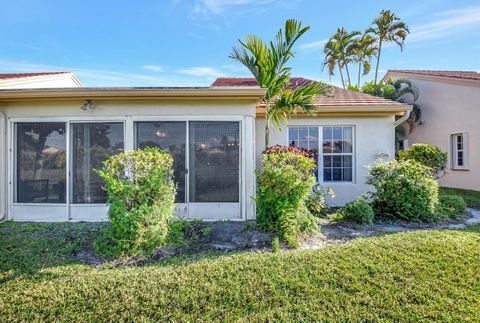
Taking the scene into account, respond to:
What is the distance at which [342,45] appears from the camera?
20594mm

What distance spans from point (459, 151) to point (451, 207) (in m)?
6.56

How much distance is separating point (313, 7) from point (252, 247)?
8.65 meters

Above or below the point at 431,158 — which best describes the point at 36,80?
above

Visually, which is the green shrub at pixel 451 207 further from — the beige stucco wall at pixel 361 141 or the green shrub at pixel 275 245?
the green shrub at pixel 275 245

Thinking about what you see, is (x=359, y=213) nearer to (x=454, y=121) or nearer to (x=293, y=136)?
(x=293, y=136)

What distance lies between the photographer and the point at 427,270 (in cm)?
362

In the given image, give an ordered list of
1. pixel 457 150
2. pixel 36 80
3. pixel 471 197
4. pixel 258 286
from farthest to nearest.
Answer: pixel 457 150, pixel 36 80, pixel 471 197, pixel 258 286

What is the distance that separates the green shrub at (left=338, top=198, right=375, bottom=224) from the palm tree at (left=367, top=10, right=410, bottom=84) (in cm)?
1566

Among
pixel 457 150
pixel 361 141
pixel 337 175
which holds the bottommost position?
pixel 337 175

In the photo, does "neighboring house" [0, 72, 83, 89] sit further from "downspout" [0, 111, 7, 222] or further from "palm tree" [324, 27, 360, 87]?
"palm tree" [324, 27, 360, 87]

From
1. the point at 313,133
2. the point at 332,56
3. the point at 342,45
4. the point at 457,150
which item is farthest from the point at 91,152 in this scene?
the point at 342,45

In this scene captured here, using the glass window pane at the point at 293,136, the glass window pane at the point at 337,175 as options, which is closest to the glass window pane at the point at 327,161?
the glass window pane at the point at 337,175

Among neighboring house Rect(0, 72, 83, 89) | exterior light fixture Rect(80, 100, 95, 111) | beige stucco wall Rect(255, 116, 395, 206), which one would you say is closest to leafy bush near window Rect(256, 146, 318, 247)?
beige stucco wall Rect(255, 116, 395, 206)

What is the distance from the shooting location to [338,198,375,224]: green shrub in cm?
572
